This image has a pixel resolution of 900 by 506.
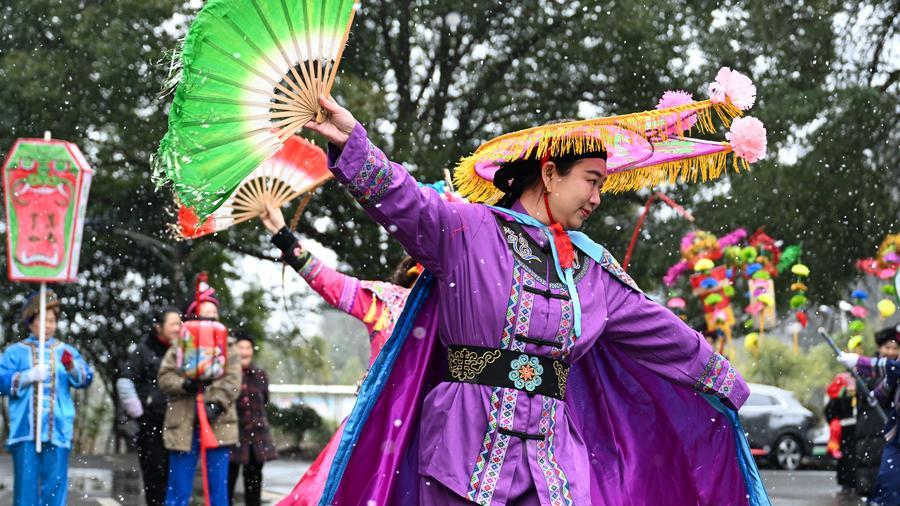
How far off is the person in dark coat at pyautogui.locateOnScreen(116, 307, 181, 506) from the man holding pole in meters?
0.68

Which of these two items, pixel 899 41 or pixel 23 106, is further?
pixel 899 41

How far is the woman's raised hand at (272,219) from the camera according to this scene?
7.04 metres

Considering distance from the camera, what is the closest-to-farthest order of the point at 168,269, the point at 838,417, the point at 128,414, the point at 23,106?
the point at 128,414
the point at 838,417
the point at 23,106
the point at 168,269

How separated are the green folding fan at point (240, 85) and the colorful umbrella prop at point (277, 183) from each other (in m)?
3.46

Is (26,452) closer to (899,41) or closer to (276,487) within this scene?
(276,487)

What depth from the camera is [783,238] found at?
17.6 metres

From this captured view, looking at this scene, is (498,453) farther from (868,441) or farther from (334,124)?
(868,441)

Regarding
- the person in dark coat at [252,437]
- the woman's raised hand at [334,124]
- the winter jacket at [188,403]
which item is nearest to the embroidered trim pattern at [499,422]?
the woman's raised hand at [334,124]

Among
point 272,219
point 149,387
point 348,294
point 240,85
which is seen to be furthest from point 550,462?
point 149,387

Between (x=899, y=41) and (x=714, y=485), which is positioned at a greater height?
(x=899, y=41)

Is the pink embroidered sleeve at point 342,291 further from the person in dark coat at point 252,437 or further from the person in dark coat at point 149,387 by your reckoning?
the person in dark coat at point 252,437

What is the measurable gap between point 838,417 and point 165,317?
817 centimetres

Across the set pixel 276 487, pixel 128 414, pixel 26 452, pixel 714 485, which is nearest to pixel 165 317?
pixel 128 414

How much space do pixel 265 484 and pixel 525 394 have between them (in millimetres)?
10428
